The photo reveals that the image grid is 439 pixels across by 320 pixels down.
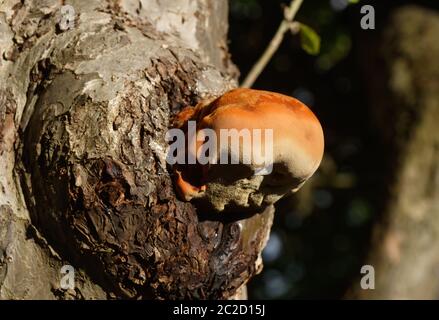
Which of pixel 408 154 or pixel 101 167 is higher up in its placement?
pixel 101 167

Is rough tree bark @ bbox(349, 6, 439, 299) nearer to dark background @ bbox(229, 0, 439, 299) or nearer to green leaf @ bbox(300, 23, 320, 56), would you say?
dark background @ bbox(229, 0, 439, 299)

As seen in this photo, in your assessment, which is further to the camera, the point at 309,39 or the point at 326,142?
the point at 326,142

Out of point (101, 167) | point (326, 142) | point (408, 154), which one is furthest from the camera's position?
point (326, 142)

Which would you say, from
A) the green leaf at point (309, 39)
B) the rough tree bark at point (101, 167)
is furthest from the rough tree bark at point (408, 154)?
the rough tree bark at point (101, 167)

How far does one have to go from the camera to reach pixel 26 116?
3.76 ft

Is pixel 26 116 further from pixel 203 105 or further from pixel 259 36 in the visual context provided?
pixel 259 36

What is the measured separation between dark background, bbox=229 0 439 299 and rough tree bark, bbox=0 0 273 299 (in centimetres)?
133

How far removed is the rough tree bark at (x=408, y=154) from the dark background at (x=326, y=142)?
0.22 ft

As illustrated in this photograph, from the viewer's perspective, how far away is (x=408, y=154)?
2.35 m

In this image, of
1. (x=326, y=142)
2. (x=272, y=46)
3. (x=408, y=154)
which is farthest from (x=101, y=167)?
(x=326, y=142)

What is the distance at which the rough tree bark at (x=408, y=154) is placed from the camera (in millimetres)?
2209

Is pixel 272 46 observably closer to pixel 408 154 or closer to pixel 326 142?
pixel 408 154

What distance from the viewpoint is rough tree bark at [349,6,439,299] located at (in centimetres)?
221

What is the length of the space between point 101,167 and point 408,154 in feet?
4.94
